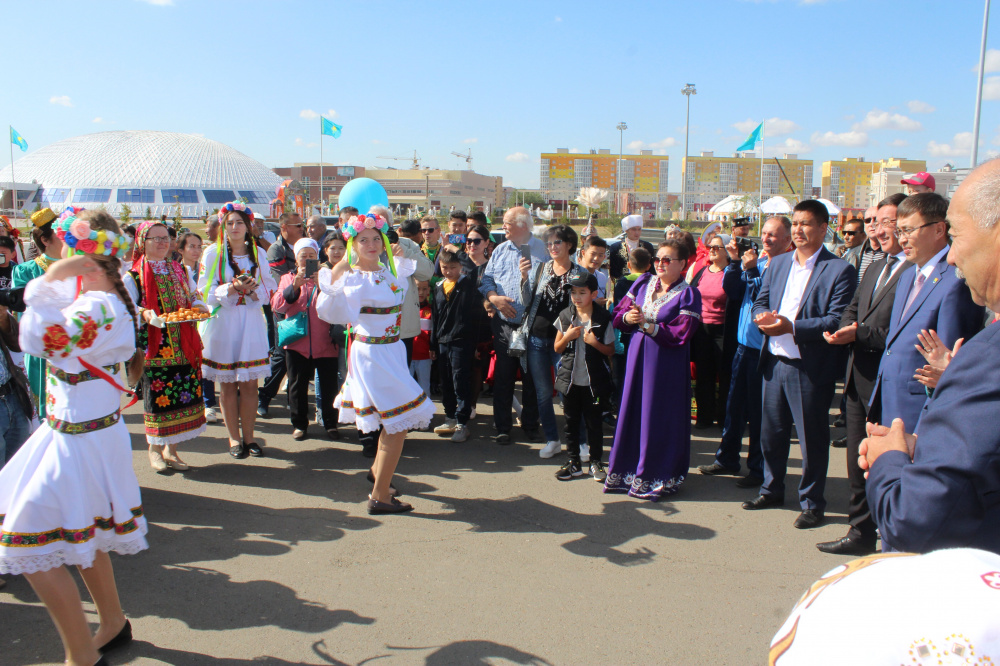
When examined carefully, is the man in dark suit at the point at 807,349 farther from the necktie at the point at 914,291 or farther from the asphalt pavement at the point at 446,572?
the necktie at the point at 914,291

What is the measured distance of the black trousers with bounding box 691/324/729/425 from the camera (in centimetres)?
646

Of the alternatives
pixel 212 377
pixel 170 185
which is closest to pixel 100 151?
pixel 170 185

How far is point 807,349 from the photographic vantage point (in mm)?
4234

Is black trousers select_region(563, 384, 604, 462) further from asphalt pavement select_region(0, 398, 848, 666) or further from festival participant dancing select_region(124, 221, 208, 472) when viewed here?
festival participant dancing select_region(124, 221, 208, 472)

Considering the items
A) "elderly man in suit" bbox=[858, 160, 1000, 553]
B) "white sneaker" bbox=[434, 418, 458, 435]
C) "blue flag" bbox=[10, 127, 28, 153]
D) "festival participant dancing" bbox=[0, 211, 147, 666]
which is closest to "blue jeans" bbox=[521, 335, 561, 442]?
"white sneaker" bbox=[434, 418, 458, 435]

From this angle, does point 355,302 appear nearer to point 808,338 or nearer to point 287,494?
point 287,494

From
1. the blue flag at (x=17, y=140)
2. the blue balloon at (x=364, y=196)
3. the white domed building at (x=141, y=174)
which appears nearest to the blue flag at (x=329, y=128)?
the blue flag at (x=17, y=140)

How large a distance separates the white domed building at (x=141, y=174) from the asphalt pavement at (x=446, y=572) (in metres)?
78.5

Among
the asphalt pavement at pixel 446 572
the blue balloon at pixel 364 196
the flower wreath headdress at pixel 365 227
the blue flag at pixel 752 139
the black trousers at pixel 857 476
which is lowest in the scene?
the asphalt pavement at pixel 446 572

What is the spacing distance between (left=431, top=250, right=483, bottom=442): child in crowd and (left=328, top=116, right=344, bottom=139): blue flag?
34000 millimetres

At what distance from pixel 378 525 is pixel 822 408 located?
3063mm

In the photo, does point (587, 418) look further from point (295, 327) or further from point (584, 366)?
point (295, 327)

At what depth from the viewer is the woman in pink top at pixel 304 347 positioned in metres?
5.73

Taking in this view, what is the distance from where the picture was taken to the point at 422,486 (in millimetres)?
4957
